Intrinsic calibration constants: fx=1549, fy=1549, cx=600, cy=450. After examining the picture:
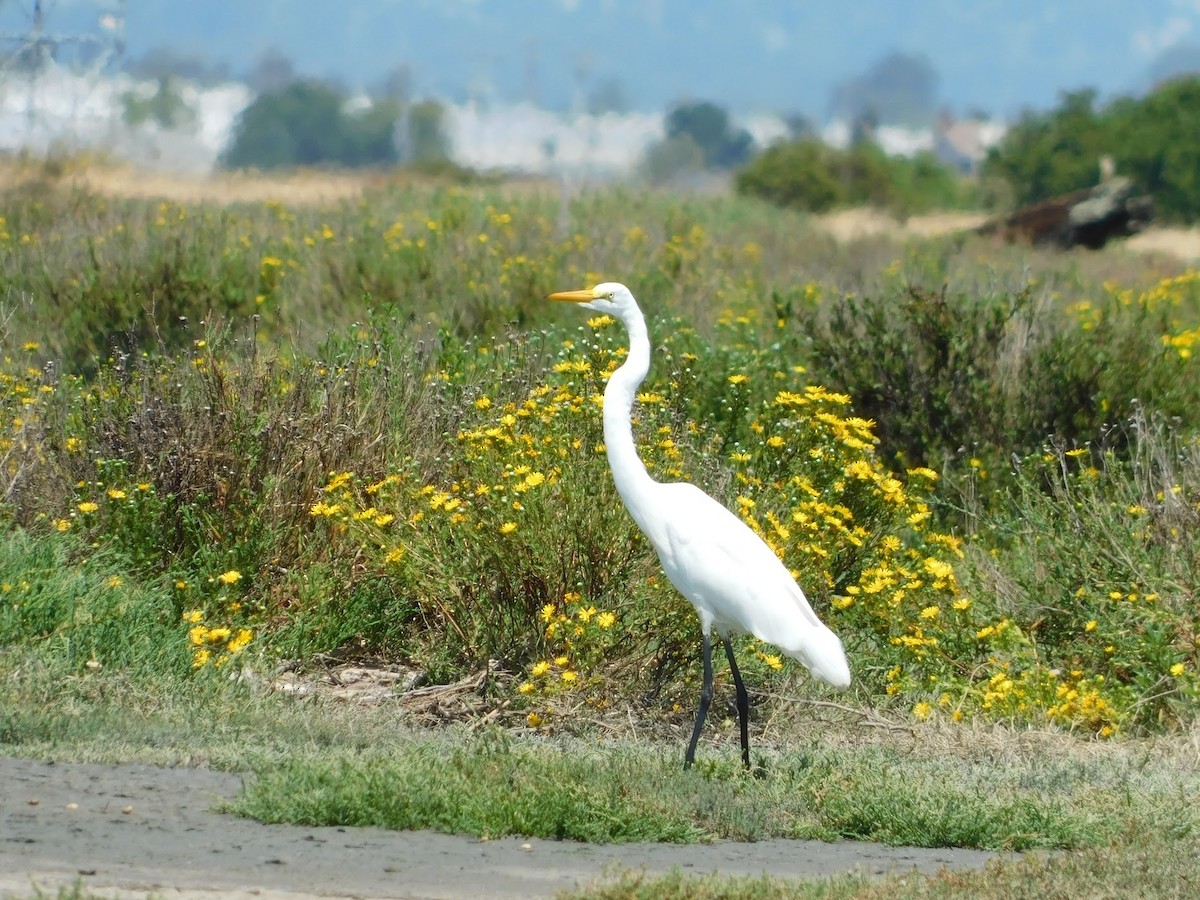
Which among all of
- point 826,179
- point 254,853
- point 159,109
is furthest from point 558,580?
point 826,179

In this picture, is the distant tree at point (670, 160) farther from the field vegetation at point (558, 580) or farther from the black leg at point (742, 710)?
the black leg at point (742, 710)

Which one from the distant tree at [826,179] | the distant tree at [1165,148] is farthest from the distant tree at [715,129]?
the distant tree at [1165,148]

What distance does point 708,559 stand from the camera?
5.61 m

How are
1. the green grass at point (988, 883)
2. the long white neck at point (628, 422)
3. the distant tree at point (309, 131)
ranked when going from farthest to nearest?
1. the distant tree at point (309, 131)
2. the long white neck at point (628, 422)
3. the green grass at point (988, 883)

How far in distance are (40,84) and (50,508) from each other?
1361 centimetres

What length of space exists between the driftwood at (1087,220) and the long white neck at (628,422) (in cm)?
2671

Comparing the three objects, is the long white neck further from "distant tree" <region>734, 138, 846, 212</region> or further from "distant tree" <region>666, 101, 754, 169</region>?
"distant tree" <region>666, 101, 754, 169</region>

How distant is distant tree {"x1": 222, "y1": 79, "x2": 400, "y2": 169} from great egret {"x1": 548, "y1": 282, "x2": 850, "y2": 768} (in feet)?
53.7

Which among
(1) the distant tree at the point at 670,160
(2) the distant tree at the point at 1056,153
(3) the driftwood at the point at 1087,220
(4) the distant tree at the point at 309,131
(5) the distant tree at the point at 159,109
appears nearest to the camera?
(5) the distant tree at the point at 159,109

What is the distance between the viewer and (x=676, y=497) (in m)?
5.79

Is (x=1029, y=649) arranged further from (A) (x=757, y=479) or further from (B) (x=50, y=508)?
(B) (x=50, y=508)

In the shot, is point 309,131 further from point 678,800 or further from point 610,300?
point 678,800

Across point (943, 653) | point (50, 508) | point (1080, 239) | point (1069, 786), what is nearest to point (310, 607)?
point (50, 508)

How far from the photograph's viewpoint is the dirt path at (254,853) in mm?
4133
